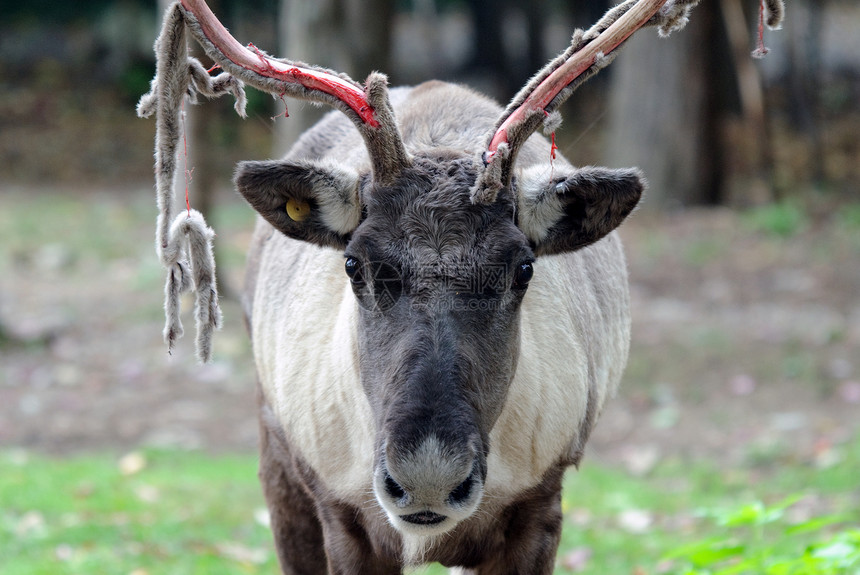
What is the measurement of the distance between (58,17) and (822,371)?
20363mm

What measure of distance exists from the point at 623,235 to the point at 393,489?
416 inches

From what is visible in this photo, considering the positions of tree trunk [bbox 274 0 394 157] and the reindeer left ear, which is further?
tree trunk [bbox 274 0 394 157]

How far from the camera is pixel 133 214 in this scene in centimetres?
1648

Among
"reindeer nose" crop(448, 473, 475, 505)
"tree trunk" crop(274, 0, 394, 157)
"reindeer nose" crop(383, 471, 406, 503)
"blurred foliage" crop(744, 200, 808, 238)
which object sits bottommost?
"reindeer nose" crop(448, 473, 475, 505)

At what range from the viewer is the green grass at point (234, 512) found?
6.02m

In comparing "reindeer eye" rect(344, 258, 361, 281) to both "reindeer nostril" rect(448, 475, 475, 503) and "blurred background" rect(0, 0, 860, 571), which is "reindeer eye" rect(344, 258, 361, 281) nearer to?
"reindeer nostril" rect(448, 475, 475, 503)

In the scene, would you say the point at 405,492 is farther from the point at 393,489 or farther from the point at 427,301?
the point at 427,301

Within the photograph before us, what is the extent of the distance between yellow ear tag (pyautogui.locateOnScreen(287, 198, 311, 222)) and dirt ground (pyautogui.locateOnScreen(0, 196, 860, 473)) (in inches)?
211

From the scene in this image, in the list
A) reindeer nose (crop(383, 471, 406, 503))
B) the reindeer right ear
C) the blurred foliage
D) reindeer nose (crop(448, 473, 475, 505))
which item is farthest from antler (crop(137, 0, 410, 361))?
the blurred foliage

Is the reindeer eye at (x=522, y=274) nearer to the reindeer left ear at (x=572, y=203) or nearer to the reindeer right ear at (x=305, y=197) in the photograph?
the reindeer left ear at (x=572, y=203)

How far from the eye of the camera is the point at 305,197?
3.50m

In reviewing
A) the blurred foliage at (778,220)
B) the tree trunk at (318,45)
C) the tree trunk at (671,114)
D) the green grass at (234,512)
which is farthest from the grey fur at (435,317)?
the tree trunk at (671,114)

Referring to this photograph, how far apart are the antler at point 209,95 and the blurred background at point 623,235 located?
65cm

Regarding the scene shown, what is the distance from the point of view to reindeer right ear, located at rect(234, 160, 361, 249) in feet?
11.1
